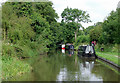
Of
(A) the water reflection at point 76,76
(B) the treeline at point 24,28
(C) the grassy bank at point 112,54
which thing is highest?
(B) the treeline at point 24,28

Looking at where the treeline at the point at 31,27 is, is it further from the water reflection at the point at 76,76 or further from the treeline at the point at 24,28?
the water reflection at the point at 76,76

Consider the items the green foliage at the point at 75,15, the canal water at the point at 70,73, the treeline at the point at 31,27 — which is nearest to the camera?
the canal water at the point at 70,73

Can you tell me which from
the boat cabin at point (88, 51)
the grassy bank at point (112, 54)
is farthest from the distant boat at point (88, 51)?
the grassy bank at point (112, 54)

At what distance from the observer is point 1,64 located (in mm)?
15164

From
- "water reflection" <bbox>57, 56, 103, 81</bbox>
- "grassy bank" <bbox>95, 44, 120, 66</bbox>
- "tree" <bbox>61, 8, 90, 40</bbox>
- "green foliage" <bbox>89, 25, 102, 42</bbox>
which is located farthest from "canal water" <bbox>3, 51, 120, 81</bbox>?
"tree" <bbox>61, 8, 90, 40</bbox>

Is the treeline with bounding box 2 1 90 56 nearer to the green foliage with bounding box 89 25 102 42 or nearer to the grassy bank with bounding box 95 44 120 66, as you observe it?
the green foliage with bounding box 89 25 102 42

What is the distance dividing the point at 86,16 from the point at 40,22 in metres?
30.5

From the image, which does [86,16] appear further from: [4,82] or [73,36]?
[4,82]

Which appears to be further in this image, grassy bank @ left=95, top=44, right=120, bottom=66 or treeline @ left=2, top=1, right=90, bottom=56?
treeline @ left=2, top=1, right=90, bottom=56

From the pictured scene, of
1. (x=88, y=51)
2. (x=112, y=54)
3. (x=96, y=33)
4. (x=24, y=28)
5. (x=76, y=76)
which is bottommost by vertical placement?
(x=76, y=76)

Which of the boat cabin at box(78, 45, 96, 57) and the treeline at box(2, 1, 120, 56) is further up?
the treeline at box(2, 1, 120, 56)

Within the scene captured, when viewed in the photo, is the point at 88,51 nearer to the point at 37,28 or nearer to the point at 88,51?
the point at 88,51

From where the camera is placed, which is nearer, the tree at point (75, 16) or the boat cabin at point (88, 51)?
the boat cabin at point (88, 51)

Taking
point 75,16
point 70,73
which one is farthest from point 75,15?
point 70,73
